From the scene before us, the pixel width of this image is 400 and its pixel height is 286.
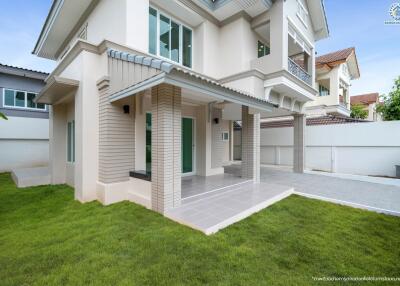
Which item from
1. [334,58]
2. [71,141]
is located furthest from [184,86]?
[334,58]

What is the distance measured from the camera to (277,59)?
8922mm

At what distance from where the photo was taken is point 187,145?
9.51 metres

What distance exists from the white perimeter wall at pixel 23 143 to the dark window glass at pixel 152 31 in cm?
1329

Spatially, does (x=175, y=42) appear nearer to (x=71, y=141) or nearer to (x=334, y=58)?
(x=71, y=141)

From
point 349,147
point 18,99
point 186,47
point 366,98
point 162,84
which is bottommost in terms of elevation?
point 349,147

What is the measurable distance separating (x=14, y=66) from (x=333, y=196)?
20998 mm

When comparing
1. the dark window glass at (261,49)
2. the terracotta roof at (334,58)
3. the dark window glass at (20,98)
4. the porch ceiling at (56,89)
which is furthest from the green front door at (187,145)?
the terracotta roof at (334,58)

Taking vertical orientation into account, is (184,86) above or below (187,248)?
above

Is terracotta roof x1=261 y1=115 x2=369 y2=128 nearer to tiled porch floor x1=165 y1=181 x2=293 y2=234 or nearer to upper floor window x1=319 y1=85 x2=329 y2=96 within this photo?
upper floor window x1=319 y1=85 x2=329 y2=96

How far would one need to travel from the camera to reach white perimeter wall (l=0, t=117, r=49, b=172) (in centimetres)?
1429

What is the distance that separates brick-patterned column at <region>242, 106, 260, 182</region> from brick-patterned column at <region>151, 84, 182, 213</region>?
4.41 meters

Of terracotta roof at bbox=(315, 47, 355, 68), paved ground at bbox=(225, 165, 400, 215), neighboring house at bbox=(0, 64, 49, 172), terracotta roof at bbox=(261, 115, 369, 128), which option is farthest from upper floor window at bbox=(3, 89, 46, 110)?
terracotta roof at bbox=(315, 47, 355, 68)

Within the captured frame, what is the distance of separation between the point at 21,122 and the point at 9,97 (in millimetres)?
1949

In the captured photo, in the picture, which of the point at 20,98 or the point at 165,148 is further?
the point at 20,98
